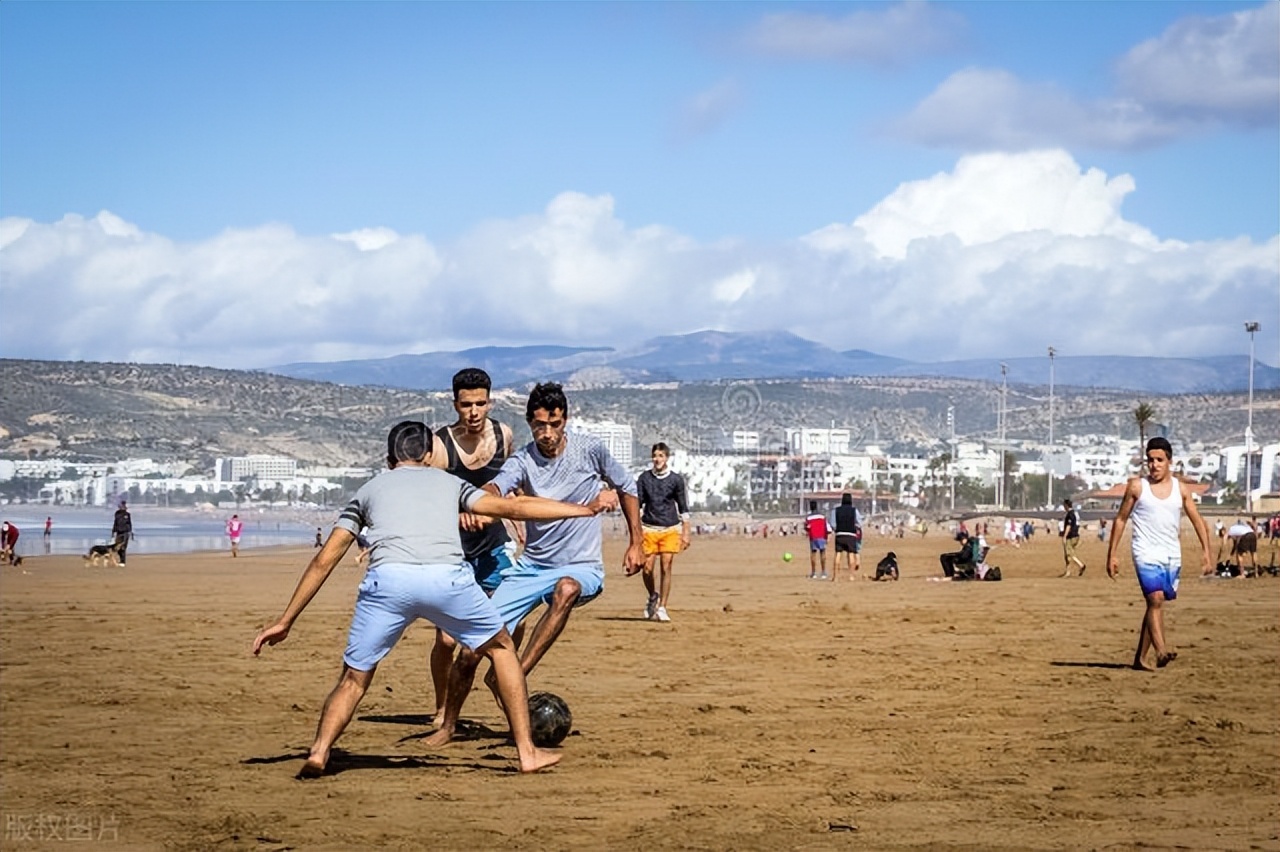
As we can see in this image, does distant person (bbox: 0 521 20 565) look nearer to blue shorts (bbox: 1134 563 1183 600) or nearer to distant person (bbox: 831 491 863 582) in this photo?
distant person (bbox: 831 491 863 582)

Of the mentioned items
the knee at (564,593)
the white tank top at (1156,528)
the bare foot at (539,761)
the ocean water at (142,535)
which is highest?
the white tank top at (1156,528)

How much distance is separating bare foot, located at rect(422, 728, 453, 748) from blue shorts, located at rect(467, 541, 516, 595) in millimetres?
780

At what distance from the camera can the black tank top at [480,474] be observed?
9.63 metres

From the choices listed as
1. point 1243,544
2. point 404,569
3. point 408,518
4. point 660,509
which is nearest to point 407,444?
point 408,518

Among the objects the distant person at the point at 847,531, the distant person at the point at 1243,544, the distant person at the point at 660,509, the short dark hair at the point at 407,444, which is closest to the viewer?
the short dark hair at the point at 407,444

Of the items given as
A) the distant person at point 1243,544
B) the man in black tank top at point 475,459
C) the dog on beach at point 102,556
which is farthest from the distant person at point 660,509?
the dog on beach at point 102,556

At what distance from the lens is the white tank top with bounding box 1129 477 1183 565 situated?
13297 mm

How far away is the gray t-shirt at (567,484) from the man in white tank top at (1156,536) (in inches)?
192

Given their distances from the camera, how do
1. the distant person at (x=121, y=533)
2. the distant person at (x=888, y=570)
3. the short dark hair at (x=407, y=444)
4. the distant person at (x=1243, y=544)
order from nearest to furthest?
the short dark hair at (x=407, y=444)
the distant person at (x=1243, y=544)
the distant person at (x=888, y=570)
the distant person at (x=121, y=533)

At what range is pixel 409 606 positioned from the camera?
8.20 metres

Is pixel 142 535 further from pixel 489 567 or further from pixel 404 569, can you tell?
pixel 404 569

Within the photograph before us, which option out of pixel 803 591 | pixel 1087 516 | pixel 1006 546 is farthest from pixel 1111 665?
pixel 1087 516

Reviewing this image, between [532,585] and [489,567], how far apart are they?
0.26 meters

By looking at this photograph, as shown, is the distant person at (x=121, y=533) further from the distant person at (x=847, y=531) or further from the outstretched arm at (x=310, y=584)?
the outstretched arm at (x=310, y=584)
